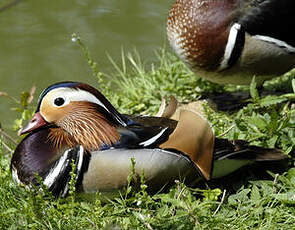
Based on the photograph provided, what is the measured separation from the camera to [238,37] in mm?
3377

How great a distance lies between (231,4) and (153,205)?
149cm

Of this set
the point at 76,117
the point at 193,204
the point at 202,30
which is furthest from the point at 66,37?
the point at 193,204

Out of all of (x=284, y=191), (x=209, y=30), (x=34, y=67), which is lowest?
(x=34, y=67)

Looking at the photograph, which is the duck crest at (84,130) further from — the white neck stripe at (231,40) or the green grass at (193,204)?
the white neck stripe at (231,40)

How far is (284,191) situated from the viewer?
2689mm

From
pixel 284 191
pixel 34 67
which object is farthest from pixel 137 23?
pixel 284 191

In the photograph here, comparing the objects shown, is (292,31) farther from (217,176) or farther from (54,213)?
(54,213)

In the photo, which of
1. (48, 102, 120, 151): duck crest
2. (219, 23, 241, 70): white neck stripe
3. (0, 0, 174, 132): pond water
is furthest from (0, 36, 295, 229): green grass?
(0, 0, 174, 132): pond water

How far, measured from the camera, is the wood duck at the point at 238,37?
11.1 ft

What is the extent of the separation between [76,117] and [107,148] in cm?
28

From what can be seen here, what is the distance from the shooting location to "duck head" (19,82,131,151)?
263cm

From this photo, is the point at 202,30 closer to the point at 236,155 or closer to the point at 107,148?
the point at 236,155

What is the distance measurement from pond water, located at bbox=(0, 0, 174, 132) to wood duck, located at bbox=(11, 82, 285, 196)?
7.21 ft

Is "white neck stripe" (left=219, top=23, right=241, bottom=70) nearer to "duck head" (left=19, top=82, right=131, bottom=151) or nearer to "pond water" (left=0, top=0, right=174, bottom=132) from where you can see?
"duck head" (left=19, top=82, right=131, bottom=151)
